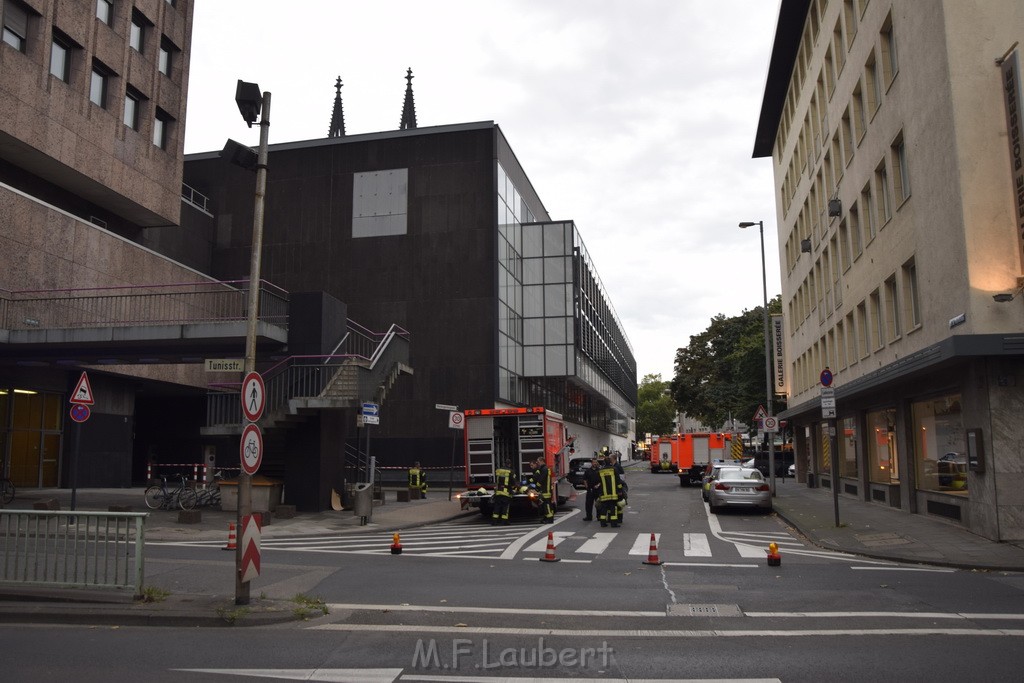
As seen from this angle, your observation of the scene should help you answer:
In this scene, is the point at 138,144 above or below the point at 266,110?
above

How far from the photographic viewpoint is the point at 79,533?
29.2ft

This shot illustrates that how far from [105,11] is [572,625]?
105ft

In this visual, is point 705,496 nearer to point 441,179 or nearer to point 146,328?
point 146,328

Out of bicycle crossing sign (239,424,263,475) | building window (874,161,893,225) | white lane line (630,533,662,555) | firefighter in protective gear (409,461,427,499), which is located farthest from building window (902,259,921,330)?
firefighter in protective gear (409,461,427,499)

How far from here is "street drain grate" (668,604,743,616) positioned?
9080 mm

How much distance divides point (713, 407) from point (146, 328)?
154 ft

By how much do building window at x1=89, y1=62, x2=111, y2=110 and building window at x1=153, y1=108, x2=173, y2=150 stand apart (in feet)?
10.5

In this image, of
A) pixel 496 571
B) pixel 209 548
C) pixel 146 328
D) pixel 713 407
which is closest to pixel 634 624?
pixel 496 571

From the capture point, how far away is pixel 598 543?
52.1 feet

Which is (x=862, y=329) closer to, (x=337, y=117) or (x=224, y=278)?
(x=224, y=278)

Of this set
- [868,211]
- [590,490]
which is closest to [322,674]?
[590,490]

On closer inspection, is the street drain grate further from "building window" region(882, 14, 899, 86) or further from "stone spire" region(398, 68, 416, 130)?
"stone spire" region(398, 68, 416, 130)

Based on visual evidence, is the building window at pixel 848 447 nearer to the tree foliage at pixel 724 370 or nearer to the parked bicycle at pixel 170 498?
the parked bicycle at pixel 170 498

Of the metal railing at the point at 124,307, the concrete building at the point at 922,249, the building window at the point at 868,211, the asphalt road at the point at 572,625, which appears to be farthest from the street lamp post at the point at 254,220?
the building window at the point at 868,211
